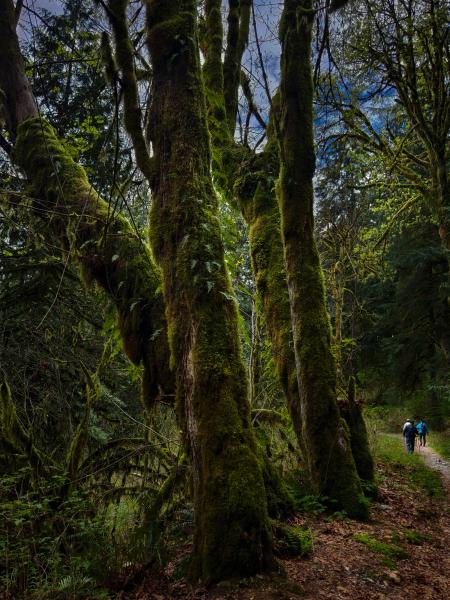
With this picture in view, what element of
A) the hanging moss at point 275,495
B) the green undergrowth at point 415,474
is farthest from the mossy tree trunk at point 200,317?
the green undergrowth at point 415,474

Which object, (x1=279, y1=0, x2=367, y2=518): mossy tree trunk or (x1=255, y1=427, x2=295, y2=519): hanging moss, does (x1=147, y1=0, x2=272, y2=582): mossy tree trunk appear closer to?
(x1=255, y1=427, x2=295, y2=519): hanging moss

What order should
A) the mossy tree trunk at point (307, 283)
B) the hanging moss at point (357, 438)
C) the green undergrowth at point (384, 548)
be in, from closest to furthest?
1. the green undergrowth at point (384, 548)
2. the mossy tree trunk at point (307, 283)
3. the hanging moss at point (357, 438)

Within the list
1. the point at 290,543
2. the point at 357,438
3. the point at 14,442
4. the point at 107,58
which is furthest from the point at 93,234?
the point at 357,438

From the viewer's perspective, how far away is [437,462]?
50.1ft

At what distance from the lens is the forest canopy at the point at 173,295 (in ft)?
11.3

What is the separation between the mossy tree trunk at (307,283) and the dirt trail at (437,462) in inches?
218

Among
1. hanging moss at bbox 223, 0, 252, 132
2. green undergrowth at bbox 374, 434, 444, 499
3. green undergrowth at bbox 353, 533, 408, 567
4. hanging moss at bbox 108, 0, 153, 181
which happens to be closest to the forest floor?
green undergrowth at bbox 353, 533, 408, 567

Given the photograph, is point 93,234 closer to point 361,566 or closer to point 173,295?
point 173,295

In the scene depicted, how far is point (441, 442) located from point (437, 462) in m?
4.73

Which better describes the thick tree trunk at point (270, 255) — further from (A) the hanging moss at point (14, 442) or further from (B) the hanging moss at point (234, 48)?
(A) the hanging moss at point (14, 442)

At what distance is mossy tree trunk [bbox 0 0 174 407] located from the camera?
531 centimetres

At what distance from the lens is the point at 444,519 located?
22.9 feet

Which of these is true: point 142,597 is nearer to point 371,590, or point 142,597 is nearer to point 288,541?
point 288,541

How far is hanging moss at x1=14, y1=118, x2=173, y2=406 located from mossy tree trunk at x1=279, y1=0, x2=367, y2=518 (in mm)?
2269
